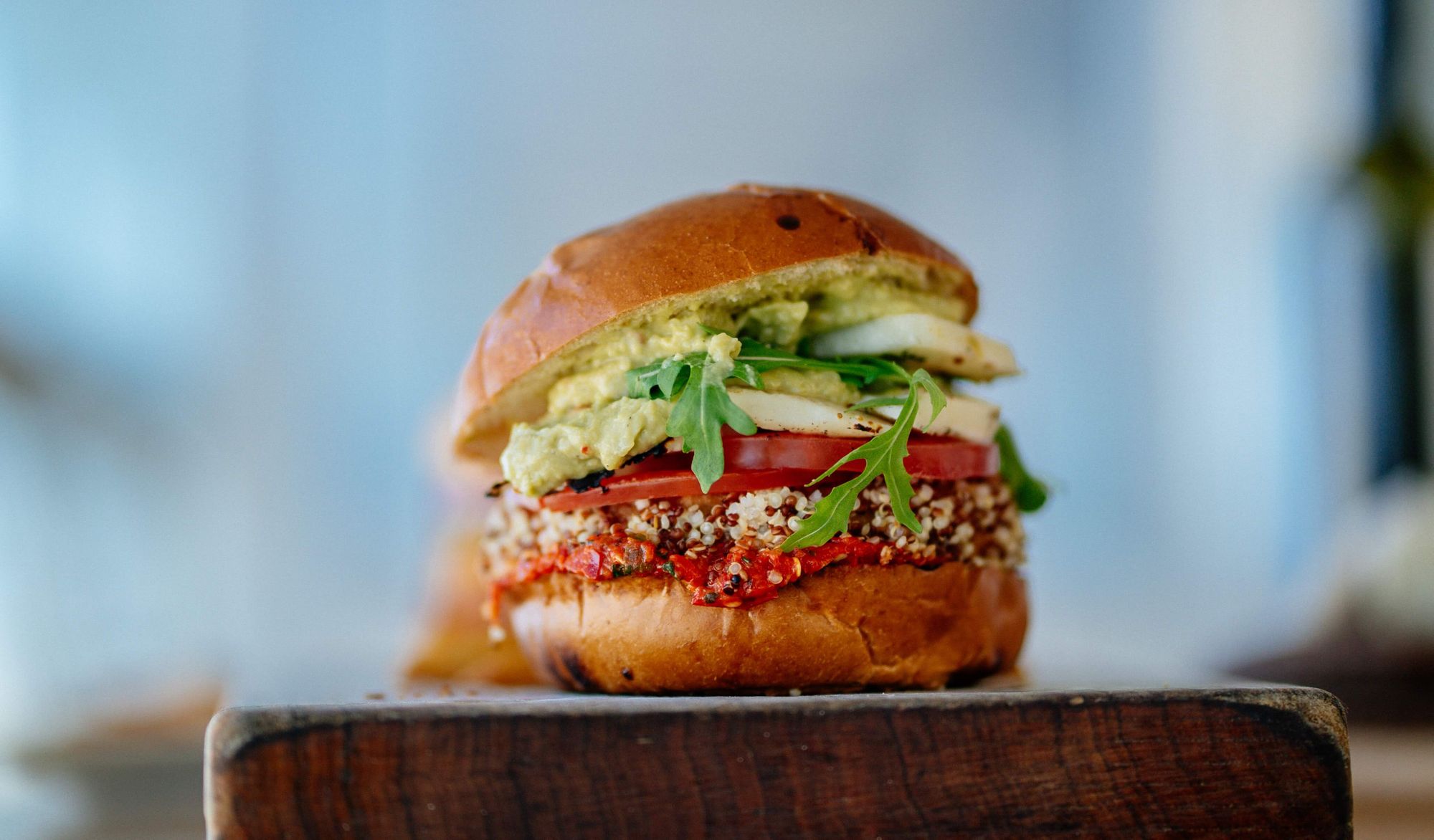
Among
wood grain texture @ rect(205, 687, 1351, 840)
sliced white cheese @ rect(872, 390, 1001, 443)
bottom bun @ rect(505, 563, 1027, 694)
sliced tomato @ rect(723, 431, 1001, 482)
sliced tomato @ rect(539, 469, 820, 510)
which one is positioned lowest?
wood grain texture @ rect(205, 687, 1351, 840)

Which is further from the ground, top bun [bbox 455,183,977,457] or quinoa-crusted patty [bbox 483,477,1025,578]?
top bun [bbox 455,183,977,457]

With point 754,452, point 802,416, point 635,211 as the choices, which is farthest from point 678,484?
point 635,211

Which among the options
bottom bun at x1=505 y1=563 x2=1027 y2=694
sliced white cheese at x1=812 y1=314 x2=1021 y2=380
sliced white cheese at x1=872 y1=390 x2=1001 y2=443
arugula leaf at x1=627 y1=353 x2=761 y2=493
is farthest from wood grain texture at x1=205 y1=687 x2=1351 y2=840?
sliced white cheese at x1=812 y1=314 x2=1021 y2=380

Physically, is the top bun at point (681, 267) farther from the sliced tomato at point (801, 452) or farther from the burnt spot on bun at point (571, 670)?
the burnt spot on bun at point (571, 670)

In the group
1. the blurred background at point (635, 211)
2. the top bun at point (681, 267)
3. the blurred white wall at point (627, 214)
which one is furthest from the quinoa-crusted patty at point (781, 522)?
the blurred white wall at point (627, 214)

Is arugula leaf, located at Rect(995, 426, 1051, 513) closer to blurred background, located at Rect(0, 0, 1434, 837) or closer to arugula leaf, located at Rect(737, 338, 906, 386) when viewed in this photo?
arugula leaf, located at Rect(737, 338, 906, 386)

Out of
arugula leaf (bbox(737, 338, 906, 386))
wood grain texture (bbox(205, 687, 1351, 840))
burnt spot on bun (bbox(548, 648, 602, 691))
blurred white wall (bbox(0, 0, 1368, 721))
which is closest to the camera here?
wood grain texture (bbox(205, 687, 1351, 840))
